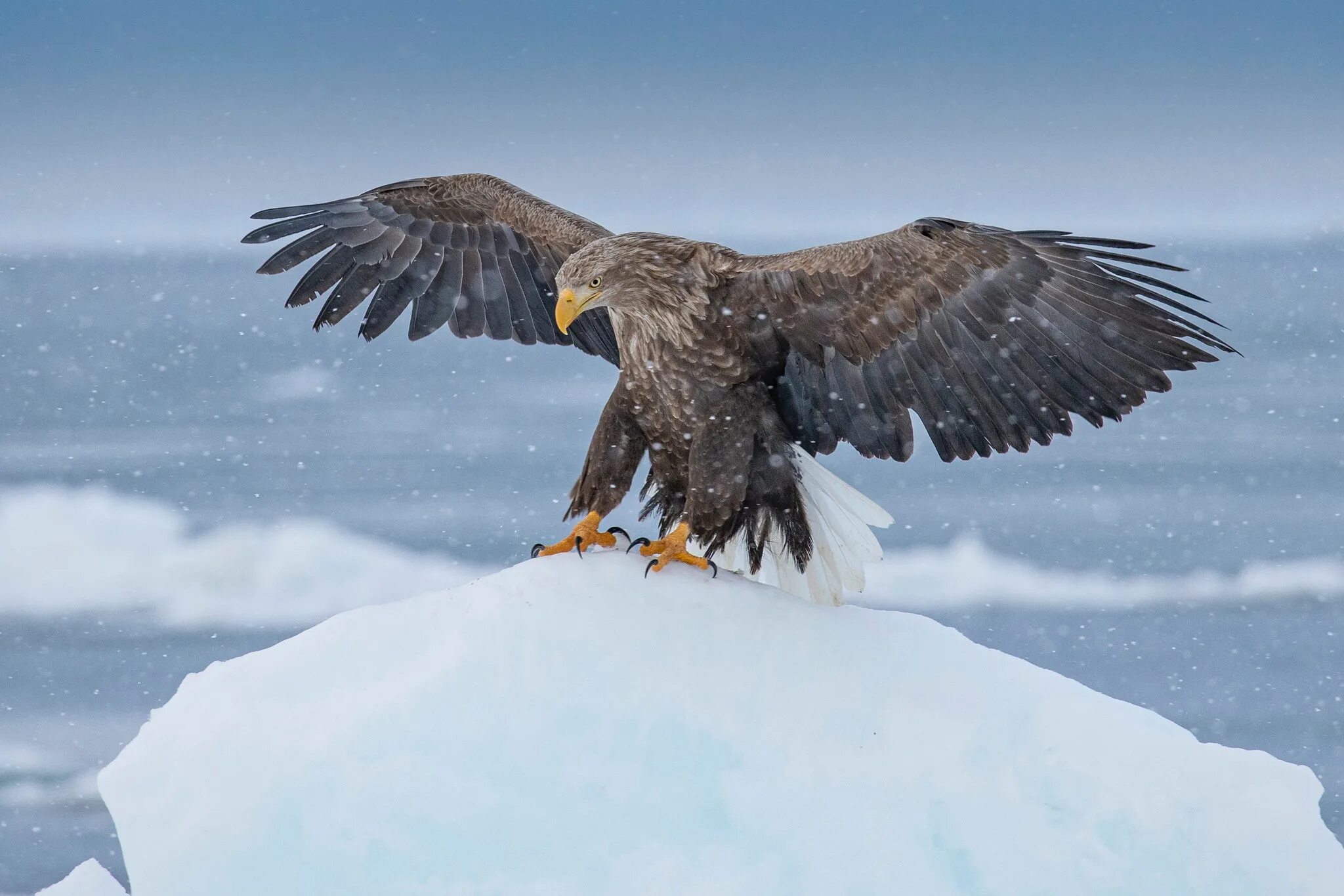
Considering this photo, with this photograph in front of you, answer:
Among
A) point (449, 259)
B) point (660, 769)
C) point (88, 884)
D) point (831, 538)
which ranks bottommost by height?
point (88, 884)

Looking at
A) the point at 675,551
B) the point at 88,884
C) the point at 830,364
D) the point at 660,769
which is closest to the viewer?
the point at 660,769

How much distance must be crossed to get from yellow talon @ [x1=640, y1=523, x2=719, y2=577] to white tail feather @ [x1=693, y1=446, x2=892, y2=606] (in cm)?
50

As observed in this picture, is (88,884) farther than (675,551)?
Yes

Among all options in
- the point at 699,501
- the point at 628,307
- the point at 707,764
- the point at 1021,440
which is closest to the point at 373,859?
the point at 707,764

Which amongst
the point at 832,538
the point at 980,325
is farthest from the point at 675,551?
the point at 980,325

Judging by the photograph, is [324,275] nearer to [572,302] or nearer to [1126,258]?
[572,302]

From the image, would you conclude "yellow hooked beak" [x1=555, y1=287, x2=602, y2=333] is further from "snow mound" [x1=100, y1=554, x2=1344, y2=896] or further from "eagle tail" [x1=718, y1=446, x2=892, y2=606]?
"eagle tail" [x1=718, y1=446, x2=892, y2=606]

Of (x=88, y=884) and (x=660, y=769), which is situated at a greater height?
(x=660, y=769)

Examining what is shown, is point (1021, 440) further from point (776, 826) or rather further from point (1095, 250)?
point (776, 826)

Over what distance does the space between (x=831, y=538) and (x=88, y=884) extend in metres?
2.63

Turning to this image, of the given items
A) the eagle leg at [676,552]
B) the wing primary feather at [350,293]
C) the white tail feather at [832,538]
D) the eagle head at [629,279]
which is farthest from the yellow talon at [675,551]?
the wing primary feather at [350,293]

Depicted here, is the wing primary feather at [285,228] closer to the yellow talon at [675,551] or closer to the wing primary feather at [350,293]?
the wing primary feather at [350,293]

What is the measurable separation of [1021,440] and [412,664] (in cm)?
185

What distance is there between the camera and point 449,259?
4.86 meters
